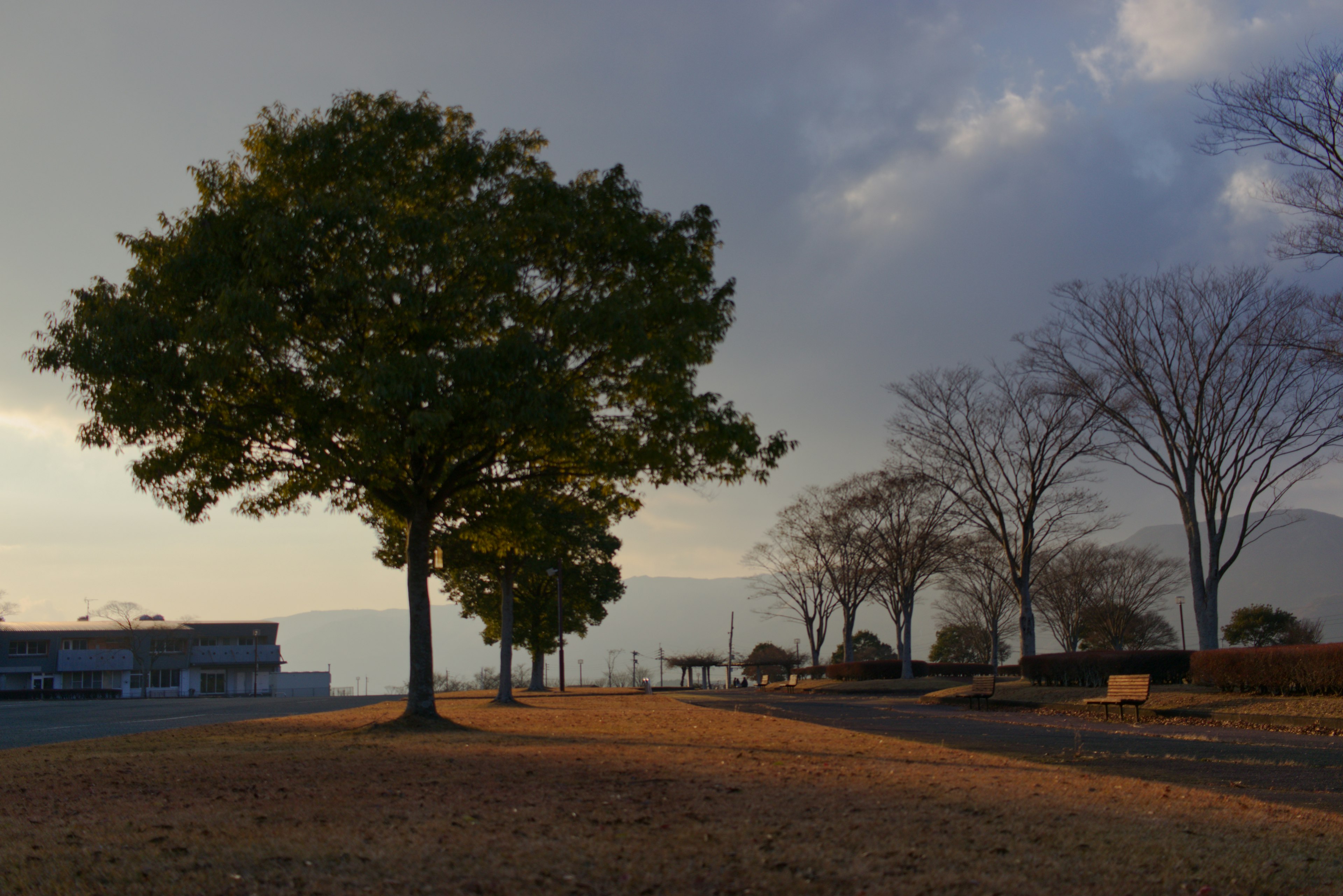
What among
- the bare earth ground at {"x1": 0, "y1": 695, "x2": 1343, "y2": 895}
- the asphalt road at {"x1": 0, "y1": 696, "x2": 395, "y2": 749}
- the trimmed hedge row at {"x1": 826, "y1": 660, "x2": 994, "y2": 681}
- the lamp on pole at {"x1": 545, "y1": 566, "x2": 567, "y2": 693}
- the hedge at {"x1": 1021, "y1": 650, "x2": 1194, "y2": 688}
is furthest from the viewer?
the trimmed hedge row at {"x1": 826, "y1": 660, "x2": 994, "y2": 681}

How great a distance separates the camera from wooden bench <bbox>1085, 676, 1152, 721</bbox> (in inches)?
674

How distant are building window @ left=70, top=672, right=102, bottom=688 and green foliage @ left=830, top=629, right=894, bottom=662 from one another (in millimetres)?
68156

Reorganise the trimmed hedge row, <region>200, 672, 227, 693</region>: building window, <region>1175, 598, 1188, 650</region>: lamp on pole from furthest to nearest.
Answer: <region>200, 672, 227, 693</region>: building window < <region>1175, 598, 1188, 650</region>: lamp on pole < the trimmed hedge row

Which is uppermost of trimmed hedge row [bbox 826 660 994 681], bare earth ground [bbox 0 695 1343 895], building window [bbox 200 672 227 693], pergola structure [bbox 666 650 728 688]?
bare earth ground [bbox 0 695 1343 895]

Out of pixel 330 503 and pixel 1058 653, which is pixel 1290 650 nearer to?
pixel 1058 653

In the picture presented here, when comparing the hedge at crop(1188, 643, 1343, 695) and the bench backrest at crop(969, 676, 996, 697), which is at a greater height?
the hedge at crop(1188, 643, 1343, 695)

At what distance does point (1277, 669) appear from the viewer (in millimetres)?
18312

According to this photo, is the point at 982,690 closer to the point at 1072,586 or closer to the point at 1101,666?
the point at 1101,666

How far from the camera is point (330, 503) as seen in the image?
17578mm

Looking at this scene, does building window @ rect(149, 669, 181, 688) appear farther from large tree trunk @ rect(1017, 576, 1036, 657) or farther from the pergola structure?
large tree trunk @ rect(1017, 576, 1036, 657)

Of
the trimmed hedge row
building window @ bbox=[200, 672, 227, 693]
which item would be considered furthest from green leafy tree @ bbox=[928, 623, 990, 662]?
building window @ bbox=[200, 672, 227, 693]

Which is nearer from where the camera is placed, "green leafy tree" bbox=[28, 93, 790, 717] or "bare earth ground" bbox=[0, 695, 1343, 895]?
"bare earth ground" bbox=[0, 695, 1343, 895]

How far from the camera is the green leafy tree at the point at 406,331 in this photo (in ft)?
42.5

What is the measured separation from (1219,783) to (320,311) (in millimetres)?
12403
